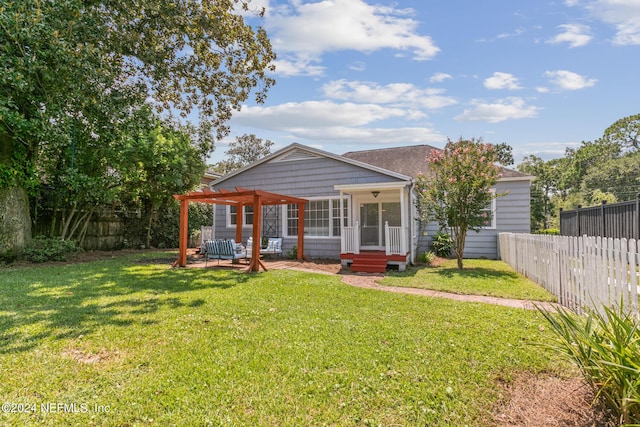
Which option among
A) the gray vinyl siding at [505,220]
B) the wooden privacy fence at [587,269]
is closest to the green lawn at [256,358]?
the wooden privacy fence at [587,269]

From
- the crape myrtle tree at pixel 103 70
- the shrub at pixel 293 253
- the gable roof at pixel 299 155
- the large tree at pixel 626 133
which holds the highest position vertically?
the large tree at pixel 626 133

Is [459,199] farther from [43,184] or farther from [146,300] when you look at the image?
[43,184]

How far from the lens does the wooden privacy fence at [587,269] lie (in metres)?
3.97

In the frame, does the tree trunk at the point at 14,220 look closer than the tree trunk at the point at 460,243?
Yes

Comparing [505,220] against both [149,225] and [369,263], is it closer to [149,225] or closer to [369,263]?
[369,263]

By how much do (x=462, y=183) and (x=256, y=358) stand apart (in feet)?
27.4

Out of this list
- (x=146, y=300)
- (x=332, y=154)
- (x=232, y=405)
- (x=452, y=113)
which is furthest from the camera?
(x=452, y=113)

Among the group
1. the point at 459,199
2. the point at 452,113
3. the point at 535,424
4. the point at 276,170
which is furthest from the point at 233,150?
the point at 535,424

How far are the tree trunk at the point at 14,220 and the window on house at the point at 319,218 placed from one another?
8.79 meters

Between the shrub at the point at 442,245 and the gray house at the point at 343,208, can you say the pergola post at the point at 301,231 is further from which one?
the shrub at the point at 442,245

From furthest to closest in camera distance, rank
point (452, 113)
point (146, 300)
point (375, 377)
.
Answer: point (452, 113) < point (146, 300) < point (375, 377)

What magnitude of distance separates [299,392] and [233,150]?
4190cm

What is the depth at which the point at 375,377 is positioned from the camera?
3.12 meters

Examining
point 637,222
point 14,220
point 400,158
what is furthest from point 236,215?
point 637,222
